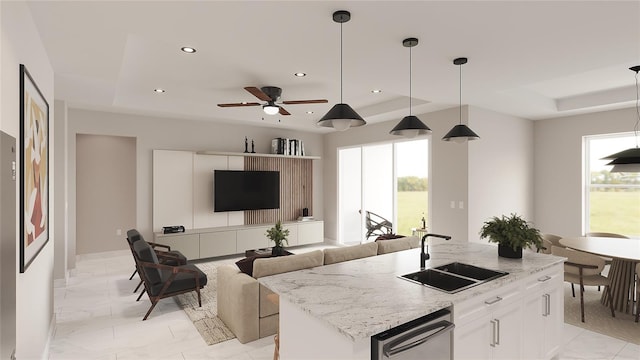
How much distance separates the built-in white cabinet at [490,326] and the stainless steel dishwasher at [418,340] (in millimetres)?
108

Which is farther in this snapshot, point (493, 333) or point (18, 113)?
point (493, 333)

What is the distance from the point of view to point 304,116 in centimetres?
690

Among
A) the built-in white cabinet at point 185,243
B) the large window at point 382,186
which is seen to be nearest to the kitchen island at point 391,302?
the large window at point 382,186

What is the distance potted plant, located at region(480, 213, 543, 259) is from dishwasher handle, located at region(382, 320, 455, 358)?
1248 millimetres

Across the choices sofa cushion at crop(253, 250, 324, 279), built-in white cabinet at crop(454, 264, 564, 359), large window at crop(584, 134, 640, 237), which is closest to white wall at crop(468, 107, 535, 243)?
large window at crop(584, 134, 640, 237)

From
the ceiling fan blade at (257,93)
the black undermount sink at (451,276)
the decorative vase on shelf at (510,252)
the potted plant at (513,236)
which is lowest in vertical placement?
the black undermount sink at (451,276)

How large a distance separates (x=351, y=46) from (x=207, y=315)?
3.14 m

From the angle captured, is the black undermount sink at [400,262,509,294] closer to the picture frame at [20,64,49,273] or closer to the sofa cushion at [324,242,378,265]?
the sofa cushion at [324,242,378,265]

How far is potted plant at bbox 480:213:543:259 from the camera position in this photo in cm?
263

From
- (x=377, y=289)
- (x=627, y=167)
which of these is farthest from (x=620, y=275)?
(x=377, y=289)

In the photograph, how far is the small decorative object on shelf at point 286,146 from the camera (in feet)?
23.6

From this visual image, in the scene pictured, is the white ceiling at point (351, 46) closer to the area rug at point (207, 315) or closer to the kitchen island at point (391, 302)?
the kitchen island at point (391, 302)

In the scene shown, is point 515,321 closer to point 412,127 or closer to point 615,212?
point 412,127

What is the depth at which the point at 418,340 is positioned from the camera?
5.38 ft
